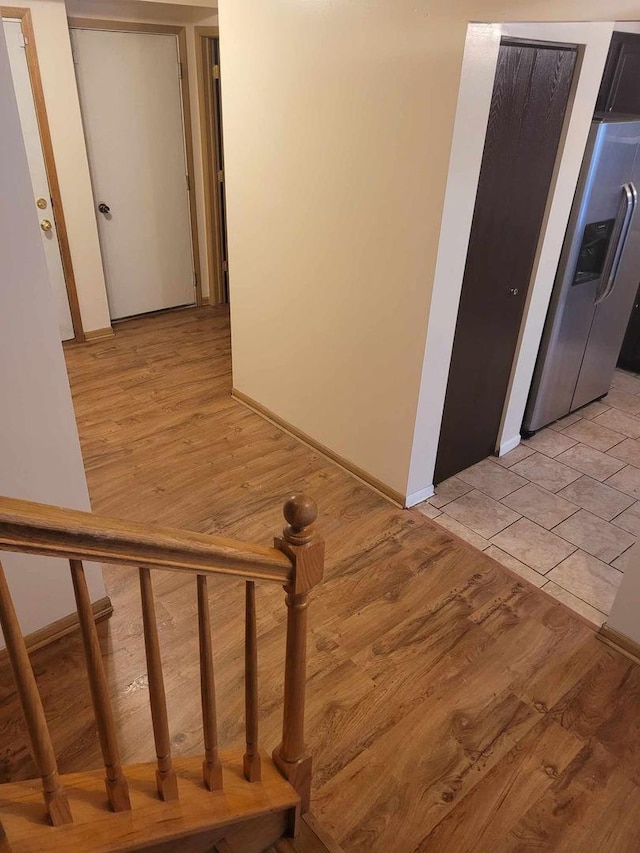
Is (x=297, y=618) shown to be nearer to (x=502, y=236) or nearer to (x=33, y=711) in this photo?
(x=33, y=711)

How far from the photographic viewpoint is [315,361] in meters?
3.43

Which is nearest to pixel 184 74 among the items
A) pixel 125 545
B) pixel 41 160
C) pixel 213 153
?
pixel 213 153

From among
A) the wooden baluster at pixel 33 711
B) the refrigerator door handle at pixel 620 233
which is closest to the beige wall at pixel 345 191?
the refrigerator door handle at pixel 620 233

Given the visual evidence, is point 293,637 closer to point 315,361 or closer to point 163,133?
point 315,361

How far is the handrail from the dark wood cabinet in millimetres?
3480

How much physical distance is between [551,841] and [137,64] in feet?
17.4

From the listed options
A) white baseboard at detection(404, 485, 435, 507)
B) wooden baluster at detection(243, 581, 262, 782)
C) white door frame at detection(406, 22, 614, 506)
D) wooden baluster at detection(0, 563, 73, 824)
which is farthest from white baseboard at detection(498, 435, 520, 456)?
wooden baluster at detection(0, 563, 73, 824)

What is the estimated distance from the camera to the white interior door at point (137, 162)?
450cm

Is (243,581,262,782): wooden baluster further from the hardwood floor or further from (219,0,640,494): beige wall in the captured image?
(219,0,640,494): beige wall

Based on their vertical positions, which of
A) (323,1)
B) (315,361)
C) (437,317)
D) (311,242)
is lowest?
(315,361)

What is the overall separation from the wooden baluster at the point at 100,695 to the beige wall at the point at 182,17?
4.50 metres

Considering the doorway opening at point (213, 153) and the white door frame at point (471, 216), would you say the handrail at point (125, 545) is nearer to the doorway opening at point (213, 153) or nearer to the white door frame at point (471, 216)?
the white door frame at point (471, 216)

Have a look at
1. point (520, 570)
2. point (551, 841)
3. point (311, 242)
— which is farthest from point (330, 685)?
point (311, 242)

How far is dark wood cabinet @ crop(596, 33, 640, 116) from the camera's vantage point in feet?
11.0
